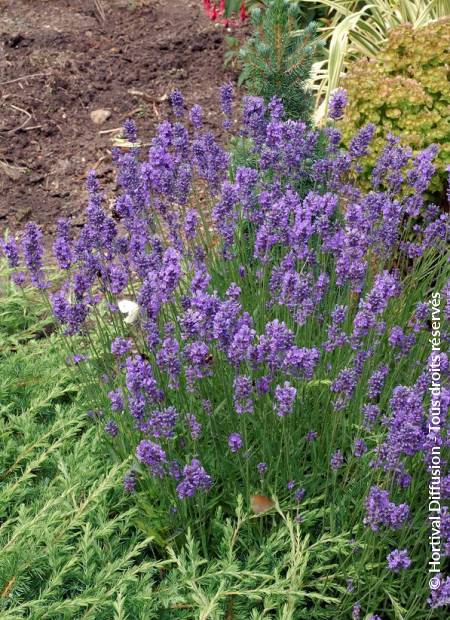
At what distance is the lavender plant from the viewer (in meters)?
1.98

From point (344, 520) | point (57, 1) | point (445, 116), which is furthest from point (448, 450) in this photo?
point (57, 1)

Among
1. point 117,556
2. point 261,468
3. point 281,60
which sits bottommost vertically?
point 117,556

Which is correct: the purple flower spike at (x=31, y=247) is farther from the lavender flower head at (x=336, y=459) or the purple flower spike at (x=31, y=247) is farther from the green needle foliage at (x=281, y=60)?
the green needle foliage at (x=281, y=60)

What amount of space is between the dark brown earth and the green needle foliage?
4.87ft

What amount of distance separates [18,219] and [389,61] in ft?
7.96

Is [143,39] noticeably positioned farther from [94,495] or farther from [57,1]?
[94,495]

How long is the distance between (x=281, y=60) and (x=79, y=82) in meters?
2.47

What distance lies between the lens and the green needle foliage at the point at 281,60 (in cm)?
374

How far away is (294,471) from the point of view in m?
2.35

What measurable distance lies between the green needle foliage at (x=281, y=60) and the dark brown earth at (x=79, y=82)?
1483 millimetres

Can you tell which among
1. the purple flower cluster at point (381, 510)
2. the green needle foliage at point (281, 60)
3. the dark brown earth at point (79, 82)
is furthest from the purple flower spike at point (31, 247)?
the dark brown earth at point (79, 82)

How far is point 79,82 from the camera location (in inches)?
224

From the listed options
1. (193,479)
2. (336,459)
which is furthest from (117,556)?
(336,459)

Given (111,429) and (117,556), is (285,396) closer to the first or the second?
(111,429)
